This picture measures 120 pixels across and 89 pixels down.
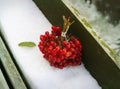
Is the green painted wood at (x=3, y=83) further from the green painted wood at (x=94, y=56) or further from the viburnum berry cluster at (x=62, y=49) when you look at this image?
the green painted wood at (x=94, y=56)

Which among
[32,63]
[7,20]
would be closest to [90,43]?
[32,63]

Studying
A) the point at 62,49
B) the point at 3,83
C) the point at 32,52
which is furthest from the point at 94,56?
the point at 3,83

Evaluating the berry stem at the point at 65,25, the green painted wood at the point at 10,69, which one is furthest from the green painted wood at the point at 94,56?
the green painted wood at the point at 10,69

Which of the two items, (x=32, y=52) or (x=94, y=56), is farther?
(x=32, y=52)

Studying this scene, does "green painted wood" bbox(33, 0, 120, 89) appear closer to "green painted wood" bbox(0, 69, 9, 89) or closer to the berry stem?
the berry stem

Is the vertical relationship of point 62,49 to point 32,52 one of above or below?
below

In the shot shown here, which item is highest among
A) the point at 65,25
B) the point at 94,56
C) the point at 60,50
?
the point at 65,25

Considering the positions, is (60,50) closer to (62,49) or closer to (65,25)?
(62,49)

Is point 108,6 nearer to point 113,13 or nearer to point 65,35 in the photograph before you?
point 113,13
